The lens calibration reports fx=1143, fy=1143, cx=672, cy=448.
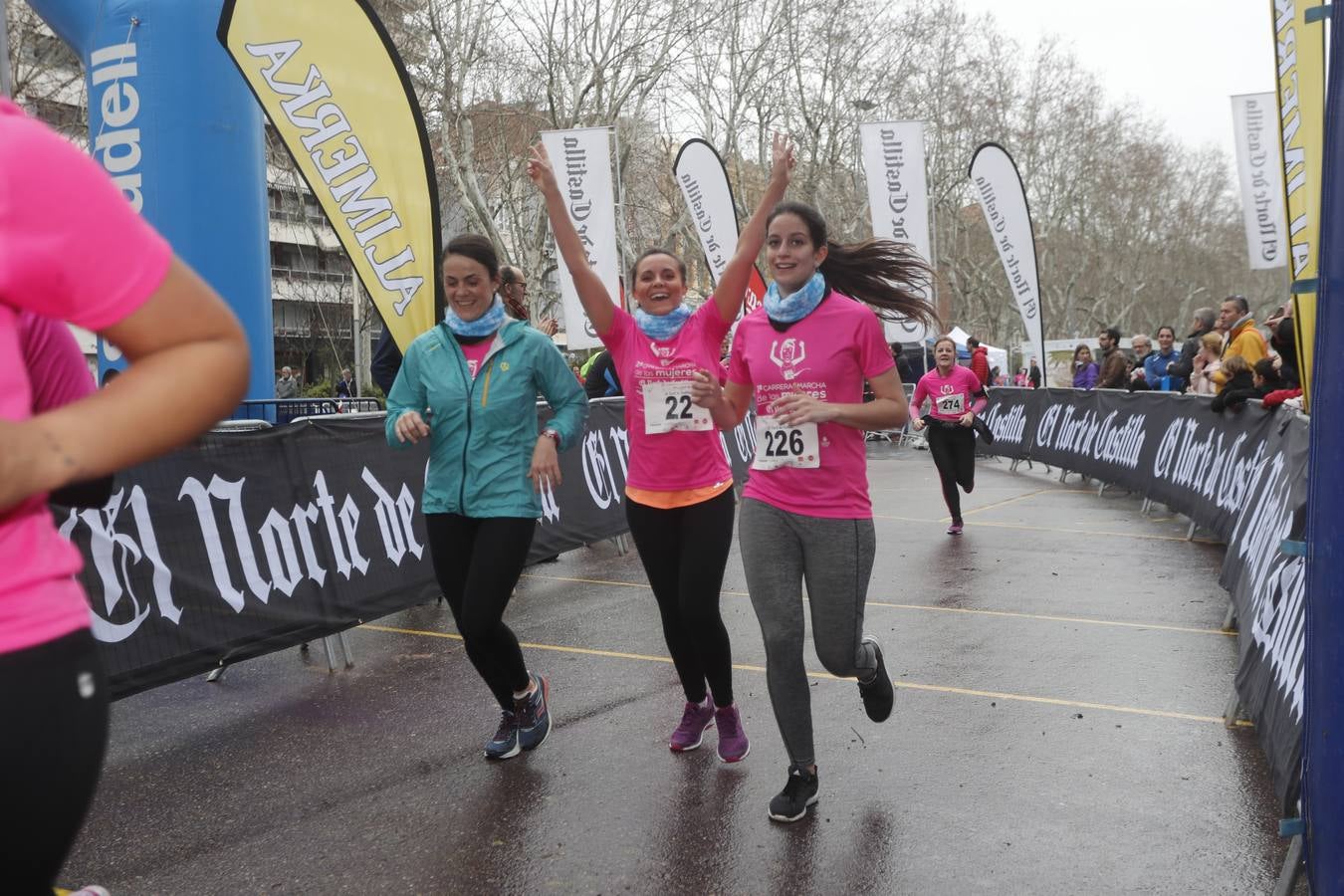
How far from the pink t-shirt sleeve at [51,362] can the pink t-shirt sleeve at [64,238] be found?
17 cm

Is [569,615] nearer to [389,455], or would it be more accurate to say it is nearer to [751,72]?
[389,455]

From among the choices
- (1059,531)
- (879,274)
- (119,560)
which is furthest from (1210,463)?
(119,560)

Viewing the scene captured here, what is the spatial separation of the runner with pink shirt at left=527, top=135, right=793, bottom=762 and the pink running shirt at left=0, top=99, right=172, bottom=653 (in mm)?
3044

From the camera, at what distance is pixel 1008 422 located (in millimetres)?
20812

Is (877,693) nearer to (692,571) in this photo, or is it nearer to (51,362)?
(692,571)

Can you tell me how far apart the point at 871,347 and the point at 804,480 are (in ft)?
1.69

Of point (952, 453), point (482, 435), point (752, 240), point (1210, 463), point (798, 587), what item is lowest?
point (1210, 463)

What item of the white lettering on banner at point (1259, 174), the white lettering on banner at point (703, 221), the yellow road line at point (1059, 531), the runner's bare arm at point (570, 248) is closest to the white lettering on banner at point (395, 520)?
the runner's bare arm at point (570, 248)

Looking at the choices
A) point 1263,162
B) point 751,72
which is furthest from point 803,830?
point 751,72

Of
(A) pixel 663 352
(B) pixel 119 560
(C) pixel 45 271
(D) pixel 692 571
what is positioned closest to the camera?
(C) pixel 45 271

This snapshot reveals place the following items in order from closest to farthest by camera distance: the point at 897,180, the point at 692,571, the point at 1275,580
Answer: the point at 692,571
the point at 1275,580
the point at 897,180

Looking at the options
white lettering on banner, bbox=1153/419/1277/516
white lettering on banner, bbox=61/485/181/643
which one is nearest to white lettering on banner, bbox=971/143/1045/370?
white lettering on banner, bbox=1153/419/1277/516

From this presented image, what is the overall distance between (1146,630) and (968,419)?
4618 mm

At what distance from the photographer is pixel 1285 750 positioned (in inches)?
146
